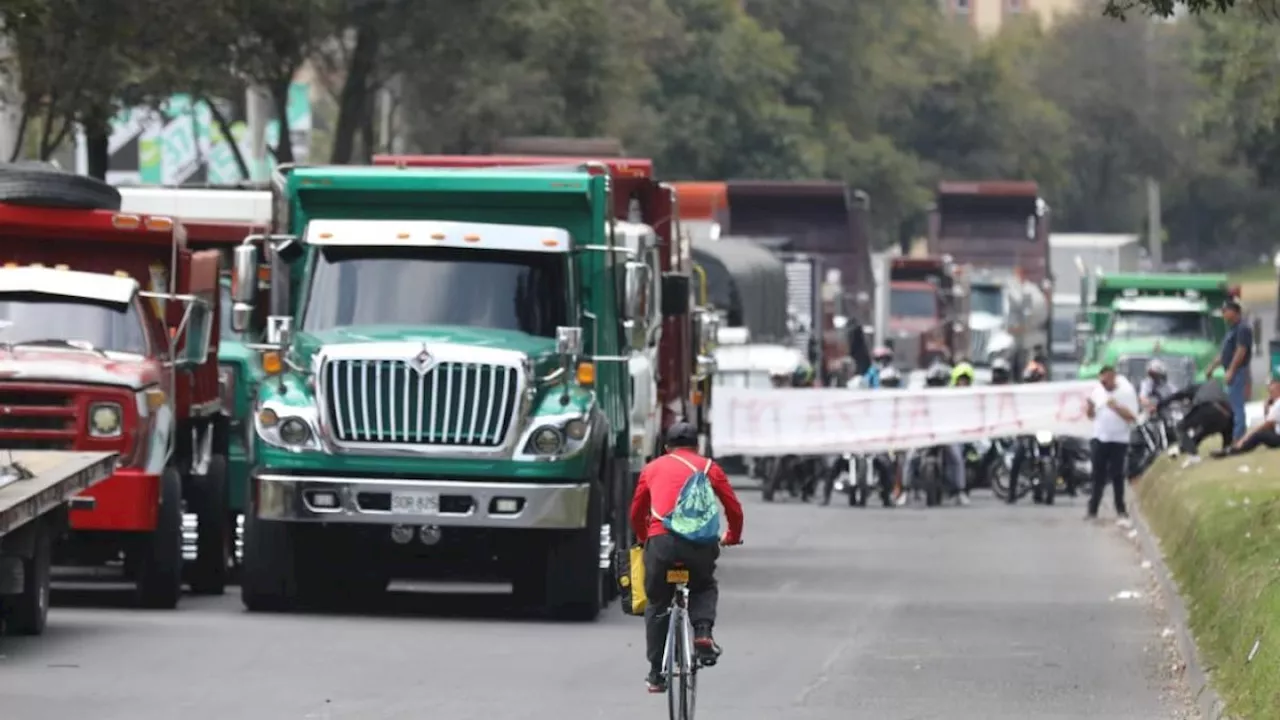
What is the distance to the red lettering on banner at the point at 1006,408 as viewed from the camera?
38000mm

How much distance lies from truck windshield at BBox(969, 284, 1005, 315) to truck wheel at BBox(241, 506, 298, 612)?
47114 millimetres

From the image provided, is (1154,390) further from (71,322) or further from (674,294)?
(71,322)

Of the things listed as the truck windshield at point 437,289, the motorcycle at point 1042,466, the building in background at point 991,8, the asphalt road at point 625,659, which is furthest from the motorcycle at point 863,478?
the building in background at point 991,8

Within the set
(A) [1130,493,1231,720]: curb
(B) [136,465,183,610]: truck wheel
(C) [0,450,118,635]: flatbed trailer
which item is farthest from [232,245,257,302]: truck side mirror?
(A) [1130,493,1231,720]: curb

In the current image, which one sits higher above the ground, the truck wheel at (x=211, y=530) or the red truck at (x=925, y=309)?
the red truck at (x=925, y=309)

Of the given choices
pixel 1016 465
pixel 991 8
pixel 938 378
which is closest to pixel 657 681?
pixel 1016 465

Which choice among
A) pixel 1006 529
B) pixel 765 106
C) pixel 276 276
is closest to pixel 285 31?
pixel 1006 529

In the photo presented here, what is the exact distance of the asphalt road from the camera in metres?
14.5

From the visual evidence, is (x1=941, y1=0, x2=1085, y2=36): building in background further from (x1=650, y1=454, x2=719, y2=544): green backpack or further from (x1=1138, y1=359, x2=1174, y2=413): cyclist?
(x1=650, y1=454, x2=719, y2=544): green backpack

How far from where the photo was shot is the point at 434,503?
18.9 m

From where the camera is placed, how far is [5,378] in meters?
18.9

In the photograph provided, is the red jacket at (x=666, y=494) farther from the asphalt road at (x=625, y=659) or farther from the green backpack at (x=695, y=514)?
the asphalt road at (x=625, y=659)

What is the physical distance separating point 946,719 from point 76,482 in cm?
543

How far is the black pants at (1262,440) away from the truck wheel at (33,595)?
1611cm
